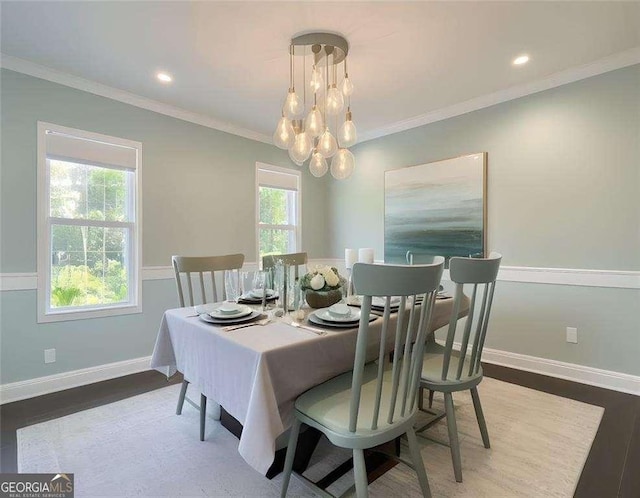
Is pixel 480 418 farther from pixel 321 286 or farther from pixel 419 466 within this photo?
pixel 321 286

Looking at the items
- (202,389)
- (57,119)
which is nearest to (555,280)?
(202,389)

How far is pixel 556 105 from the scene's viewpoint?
9.18 feet

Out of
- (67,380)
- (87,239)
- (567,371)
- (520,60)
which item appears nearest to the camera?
(520,60)

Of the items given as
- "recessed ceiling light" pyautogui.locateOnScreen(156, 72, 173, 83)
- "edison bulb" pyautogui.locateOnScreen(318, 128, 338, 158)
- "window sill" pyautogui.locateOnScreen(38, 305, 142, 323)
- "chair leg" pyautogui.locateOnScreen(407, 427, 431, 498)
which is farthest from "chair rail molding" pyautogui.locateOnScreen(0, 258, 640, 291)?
"recessed ceiling light" pyautogui.locateOnScreen(156, 72, 173, 83)

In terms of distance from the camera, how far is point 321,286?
1801 mm

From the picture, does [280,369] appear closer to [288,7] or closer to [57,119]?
[288,7]

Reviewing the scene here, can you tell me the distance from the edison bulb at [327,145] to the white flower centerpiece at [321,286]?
91cm

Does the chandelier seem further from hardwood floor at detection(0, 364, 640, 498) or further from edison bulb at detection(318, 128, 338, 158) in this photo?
hardwood floor at detection(0, 364, 640, 498)

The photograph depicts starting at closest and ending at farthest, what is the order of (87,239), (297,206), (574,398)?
(574,398) → (87,239) → (297,206)

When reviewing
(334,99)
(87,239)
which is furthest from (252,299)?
(87,239)

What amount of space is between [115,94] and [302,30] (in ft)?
6.29

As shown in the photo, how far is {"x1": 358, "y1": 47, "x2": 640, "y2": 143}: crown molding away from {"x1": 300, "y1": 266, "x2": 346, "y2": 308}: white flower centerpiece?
99.6 inches

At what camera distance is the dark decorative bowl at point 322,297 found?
1.83m

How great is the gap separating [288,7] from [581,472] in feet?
9.75
